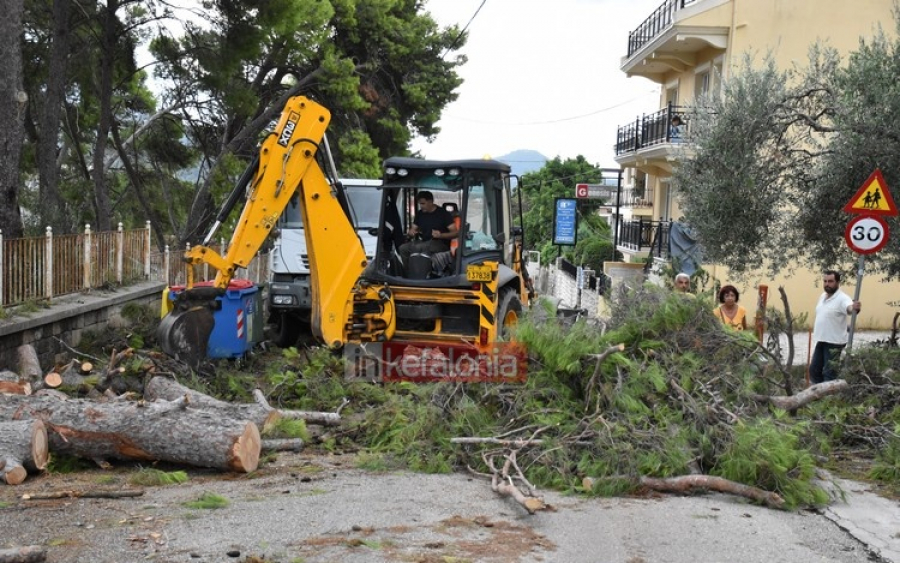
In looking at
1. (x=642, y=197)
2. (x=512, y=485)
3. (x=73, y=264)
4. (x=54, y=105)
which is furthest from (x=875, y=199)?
(x=642, y=197)

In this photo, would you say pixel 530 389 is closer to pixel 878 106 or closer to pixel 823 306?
pixel 823 306

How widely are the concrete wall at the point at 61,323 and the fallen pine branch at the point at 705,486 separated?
7.41 meters

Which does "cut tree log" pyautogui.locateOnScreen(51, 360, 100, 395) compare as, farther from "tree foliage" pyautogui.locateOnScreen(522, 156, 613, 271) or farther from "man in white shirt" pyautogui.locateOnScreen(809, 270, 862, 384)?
"tree foliage" pyautogui.locateOnScreen(522, 156, 613, 271)

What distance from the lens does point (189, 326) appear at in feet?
34.7

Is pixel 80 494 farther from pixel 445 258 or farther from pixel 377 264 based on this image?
pixel 445 258

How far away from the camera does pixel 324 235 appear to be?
11023 mm

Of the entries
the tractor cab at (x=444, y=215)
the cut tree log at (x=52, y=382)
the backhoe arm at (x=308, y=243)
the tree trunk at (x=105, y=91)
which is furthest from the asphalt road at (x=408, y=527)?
the tree trunk at (x=105, y=91)

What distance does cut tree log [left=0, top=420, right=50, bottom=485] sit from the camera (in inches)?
287

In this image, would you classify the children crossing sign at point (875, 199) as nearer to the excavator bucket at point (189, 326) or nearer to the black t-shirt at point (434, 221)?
the black t-shirt at point (434, 221)

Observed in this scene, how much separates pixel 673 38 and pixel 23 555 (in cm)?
2024

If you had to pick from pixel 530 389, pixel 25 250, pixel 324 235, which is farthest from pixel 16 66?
pixel 530 389

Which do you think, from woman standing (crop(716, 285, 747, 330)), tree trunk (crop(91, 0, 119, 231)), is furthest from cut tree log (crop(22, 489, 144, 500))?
tree trunk (crop(91, 0, 119, 231))

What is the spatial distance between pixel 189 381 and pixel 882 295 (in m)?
15.8

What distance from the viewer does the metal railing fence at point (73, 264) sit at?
1241 centimetres
